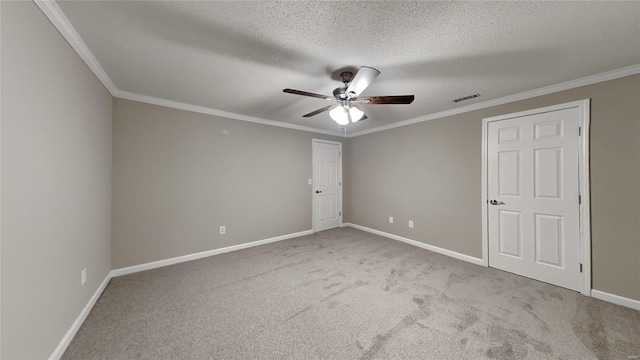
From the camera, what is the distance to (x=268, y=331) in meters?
1.75

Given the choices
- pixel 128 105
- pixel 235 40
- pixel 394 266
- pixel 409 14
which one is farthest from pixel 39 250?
pixel 394 266

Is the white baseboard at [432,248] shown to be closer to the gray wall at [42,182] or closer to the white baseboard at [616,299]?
the white baseboard at [616,299]

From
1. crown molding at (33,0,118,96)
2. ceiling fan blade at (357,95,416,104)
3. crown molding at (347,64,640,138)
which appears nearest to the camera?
crown molding at (33,0,118,96)

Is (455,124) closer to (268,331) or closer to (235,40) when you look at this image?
(235,40)

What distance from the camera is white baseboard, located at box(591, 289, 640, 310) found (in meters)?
2.05

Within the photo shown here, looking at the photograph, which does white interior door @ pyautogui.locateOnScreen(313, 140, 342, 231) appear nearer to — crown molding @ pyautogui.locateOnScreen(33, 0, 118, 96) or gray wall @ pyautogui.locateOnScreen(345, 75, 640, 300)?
gray wall @ pyautogui.locateOnScreen(345, 75, 640, 300)

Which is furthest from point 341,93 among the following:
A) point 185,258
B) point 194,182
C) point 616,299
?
point 616,299

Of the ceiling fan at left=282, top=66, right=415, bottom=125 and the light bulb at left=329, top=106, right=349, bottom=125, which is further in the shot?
the light bulb at left=329, top=106, right=349, bottom=125

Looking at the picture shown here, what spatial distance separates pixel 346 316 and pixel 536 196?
274 cm

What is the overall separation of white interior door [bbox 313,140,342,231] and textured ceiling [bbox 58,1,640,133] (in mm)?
2324

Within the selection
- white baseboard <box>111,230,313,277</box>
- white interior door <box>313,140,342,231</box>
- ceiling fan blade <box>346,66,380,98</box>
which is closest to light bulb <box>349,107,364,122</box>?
ceiling fan blade <box>346,66,380,98</box>

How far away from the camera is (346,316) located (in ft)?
6.38

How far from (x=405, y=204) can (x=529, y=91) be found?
2.32 m

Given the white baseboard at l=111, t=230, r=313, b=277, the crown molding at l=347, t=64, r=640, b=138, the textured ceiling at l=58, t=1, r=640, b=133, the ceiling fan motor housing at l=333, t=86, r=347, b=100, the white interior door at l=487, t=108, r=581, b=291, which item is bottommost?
the white baseboard at l=111, t=230, r=313, b=277
